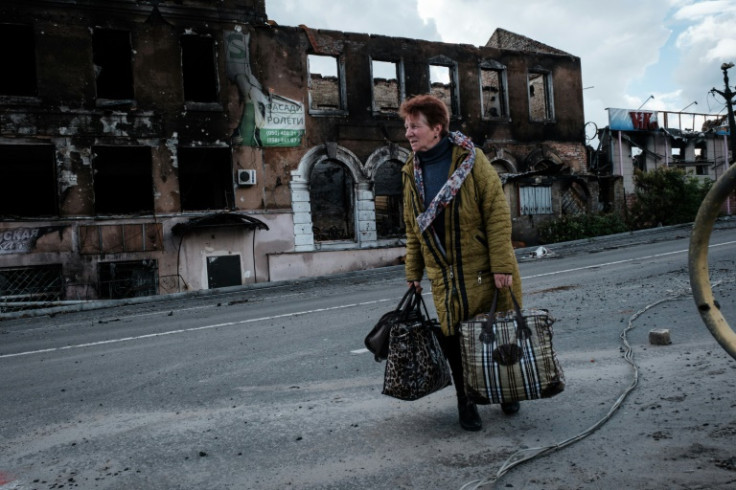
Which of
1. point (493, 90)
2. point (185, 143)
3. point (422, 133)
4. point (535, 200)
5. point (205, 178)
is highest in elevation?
point (493, 90)

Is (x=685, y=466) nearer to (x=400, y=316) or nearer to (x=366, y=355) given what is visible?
(x=400, y=316)

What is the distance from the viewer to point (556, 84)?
26578 millimetres

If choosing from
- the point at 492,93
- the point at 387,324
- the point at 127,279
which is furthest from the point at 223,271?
the point at 492,93

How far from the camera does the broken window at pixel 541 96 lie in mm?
26438

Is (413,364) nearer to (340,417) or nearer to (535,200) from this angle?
(340,417)

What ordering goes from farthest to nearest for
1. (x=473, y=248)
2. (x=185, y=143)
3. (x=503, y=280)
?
(x=185, y=143) → (x=473, y=248) → (x=503, y=280)

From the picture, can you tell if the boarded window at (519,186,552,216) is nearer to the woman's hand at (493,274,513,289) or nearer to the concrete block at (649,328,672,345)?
the concrete block at (649,328,672,345)

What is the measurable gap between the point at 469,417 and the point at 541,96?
1092 inches

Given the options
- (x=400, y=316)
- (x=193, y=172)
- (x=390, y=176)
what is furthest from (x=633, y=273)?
(x=390, y=176)

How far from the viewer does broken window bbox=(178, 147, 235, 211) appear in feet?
64.0

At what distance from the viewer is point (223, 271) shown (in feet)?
62.5

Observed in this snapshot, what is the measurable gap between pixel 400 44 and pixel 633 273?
1523 centimetres

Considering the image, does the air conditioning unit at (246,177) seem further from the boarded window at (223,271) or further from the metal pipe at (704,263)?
the metal pipe at (704,263)

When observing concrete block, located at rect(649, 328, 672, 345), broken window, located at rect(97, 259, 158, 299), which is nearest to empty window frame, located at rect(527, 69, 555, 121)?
broken window, located at rect(97, 259, 158, 299)
